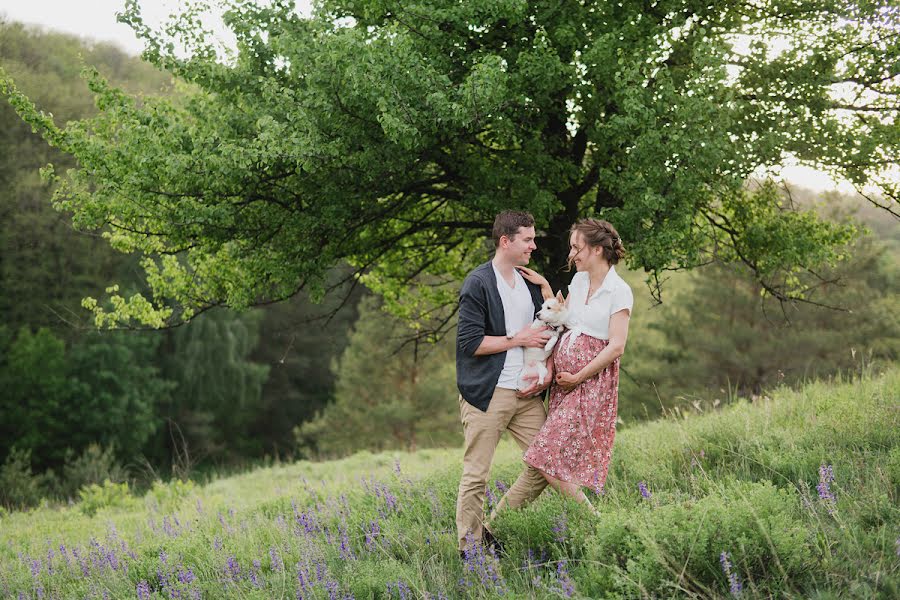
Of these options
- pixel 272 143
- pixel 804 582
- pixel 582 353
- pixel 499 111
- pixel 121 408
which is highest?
pixel 499 111

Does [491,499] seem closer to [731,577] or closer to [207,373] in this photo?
[731,577]

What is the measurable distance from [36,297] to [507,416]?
3057cm

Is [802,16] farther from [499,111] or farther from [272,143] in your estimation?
[272,143]

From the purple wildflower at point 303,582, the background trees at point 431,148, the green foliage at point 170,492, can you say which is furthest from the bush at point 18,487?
the purple wildflower at point 303,582

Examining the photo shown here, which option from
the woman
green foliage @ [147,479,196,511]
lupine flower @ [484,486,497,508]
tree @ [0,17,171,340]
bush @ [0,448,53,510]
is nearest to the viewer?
the woman

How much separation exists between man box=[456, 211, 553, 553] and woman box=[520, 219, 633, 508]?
187 mm

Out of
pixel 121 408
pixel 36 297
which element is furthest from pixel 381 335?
pixel 36 297

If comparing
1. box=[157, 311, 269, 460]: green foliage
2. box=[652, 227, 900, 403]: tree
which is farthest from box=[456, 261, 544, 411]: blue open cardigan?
box=[157, 311, 269, 460]: green foliage

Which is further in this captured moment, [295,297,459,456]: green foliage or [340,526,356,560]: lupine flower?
[295,297,459,456]: green foliage

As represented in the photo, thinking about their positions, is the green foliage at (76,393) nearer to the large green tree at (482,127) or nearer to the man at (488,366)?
the large green tree at (482,127)

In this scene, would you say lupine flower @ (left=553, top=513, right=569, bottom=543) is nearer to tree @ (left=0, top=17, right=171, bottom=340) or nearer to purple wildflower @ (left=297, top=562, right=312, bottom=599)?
purple wildflower @ (left=297, top=562, right=312, bottom=599)

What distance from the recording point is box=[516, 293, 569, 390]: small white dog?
185 inches

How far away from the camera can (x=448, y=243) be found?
11352 mm

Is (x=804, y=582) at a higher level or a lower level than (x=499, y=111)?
lower
